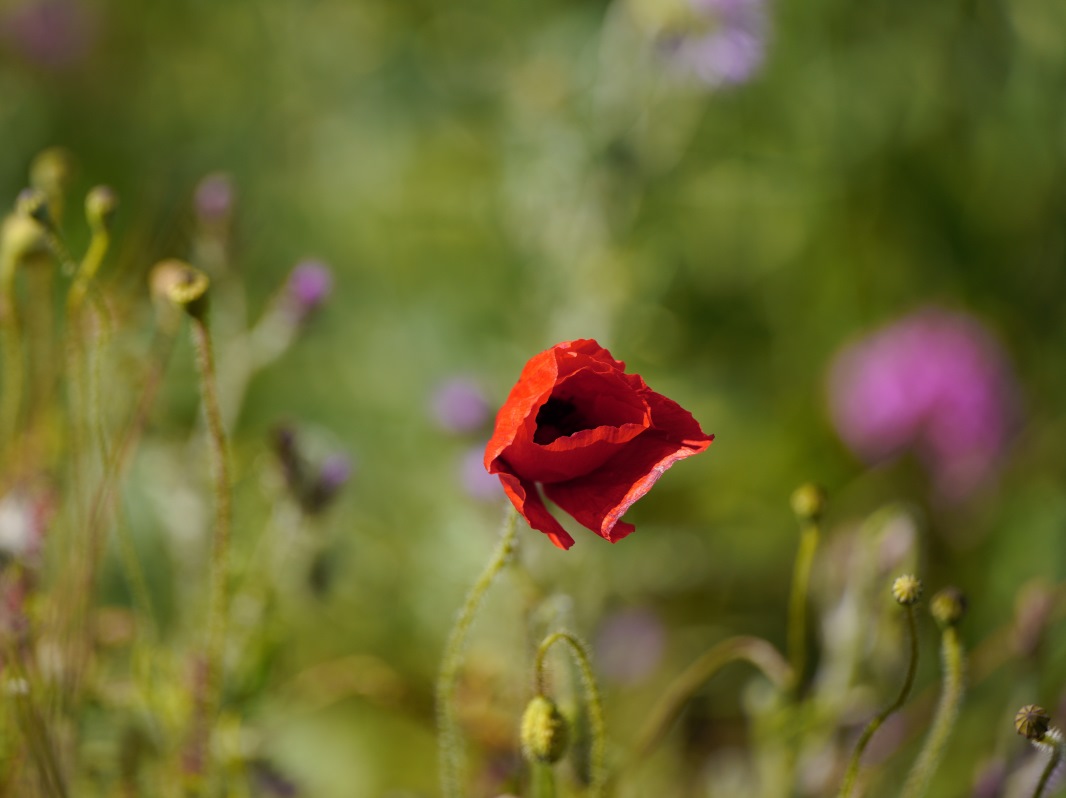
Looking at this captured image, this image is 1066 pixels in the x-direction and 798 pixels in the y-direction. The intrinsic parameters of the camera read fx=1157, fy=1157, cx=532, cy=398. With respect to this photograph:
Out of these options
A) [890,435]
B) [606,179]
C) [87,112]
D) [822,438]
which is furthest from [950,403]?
[87,112]

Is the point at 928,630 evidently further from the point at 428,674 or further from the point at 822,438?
the point at 428,674

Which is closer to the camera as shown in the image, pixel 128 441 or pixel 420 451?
pixel 128 441

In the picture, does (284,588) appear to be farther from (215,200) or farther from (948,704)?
(948,704)

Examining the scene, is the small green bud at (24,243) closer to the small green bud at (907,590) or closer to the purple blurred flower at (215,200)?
the purple blurred flower at (215,200)

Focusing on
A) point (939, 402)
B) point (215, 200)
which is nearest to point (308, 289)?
point (215, 200)

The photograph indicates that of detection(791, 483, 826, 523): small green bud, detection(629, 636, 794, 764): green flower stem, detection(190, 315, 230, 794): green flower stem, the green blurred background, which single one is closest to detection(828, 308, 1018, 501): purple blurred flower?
the green blurred background

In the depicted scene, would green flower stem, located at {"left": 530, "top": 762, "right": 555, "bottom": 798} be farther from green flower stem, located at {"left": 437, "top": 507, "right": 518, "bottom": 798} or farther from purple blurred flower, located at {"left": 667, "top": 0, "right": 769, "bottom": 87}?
purple blurred flower, located at {"left": 667, "top": 0, "right": 769, "bottom": 87}
